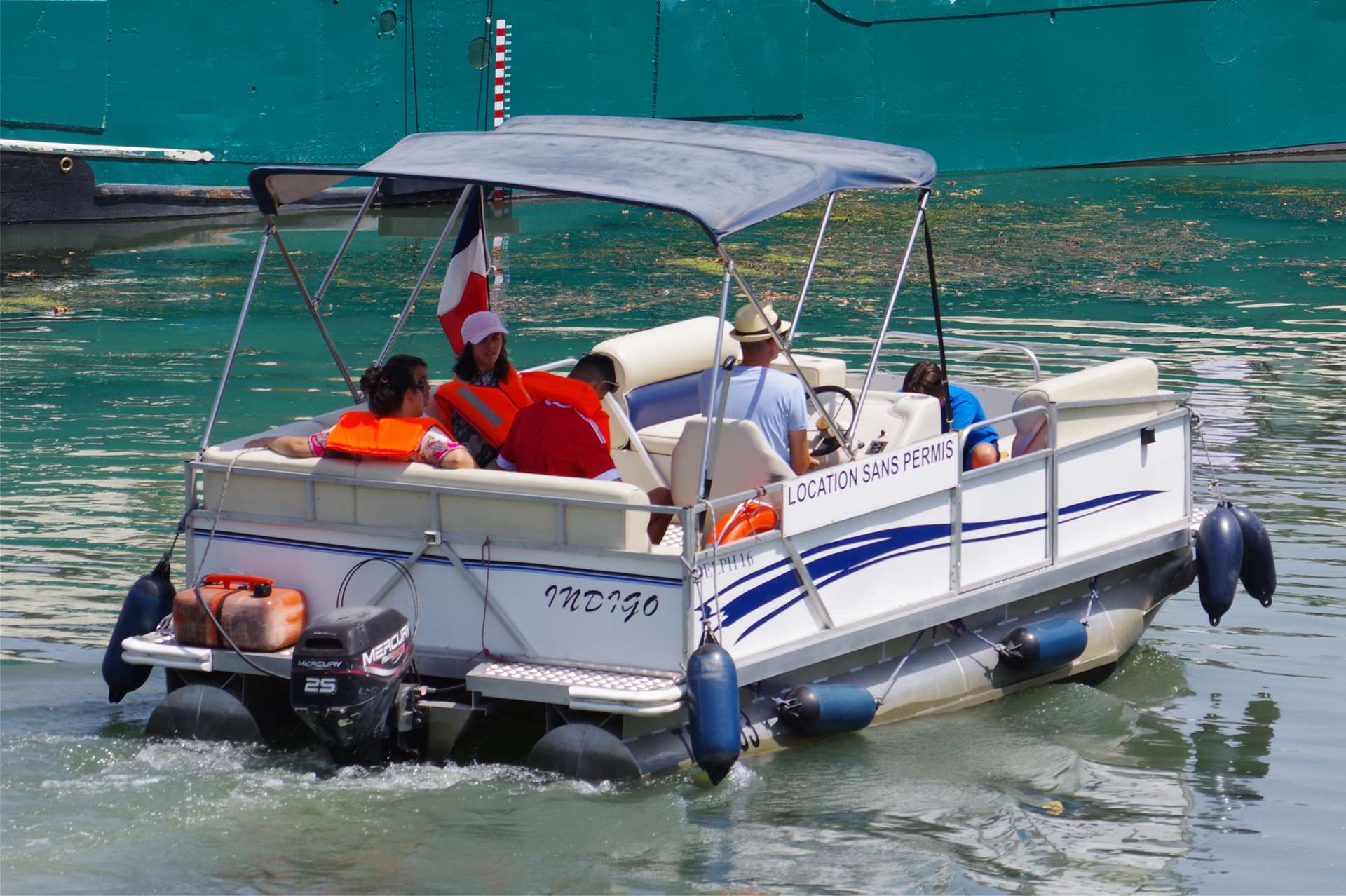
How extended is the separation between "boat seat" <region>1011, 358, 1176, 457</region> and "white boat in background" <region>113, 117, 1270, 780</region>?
26mm

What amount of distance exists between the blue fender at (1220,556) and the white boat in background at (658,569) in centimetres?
47

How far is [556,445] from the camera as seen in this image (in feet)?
23.9

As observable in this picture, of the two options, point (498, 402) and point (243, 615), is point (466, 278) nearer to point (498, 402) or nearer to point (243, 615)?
point (498, 402)

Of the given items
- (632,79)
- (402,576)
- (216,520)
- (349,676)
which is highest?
(632,79)

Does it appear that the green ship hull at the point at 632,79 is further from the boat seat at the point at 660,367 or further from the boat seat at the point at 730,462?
the boat seat at the point at 730,462

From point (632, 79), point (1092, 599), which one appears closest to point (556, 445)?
point (1092, 599)

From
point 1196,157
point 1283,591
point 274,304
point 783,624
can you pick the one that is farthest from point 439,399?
point 1196,157

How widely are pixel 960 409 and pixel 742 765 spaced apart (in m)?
2.61

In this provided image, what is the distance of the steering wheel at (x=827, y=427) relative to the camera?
8.27m

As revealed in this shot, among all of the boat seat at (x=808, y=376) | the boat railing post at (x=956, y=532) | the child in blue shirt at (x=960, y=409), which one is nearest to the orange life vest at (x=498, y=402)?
the boat railing post at (x=956, y=532)

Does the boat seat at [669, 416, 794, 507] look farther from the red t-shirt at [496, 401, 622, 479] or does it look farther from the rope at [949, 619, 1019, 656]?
the rope at [949, 619, 1019, 656]

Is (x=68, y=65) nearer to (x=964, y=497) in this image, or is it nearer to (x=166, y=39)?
(x=166, y=39)

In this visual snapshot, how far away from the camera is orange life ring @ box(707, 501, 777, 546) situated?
23.4ft

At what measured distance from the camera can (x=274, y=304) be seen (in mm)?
18797
